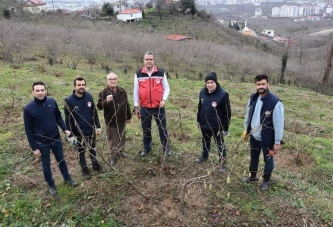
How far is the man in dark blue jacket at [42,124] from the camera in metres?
3.66

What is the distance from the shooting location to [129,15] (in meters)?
56.9

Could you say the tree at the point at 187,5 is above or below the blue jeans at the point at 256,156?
above

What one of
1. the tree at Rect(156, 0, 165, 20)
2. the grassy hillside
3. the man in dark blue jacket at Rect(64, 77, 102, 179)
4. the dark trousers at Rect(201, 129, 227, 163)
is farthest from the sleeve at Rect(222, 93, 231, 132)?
the tree at Rect(156, 0, 165, 20)

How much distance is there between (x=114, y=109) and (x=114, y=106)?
0.05 metres

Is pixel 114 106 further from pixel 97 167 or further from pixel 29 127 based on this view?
pixel 29 127

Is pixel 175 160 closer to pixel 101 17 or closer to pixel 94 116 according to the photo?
pixel 94 116

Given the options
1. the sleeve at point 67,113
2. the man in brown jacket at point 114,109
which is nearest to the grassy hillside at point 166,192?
the man in brown jacket at point 114,109

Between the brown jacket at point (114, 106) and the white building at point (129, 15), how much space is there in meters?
55.3

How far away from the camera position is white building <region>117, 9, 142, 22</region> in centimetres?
5644

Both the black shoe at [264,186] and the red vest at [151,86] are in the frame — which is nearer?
the black shoe at [264,186]

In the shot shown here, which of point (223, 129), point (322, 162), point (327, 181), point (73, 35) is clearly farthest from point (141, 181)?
point (73, 35)

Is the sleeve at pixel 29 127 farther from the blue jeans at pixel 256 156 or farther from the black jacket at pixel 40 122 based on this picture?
the blue jeans at pixel 256 156

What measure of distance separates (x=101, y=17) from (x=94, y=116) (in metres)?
56.6

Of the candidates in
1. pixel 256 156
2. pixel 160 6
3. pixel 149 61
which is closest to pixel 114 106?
pixel 149 61
